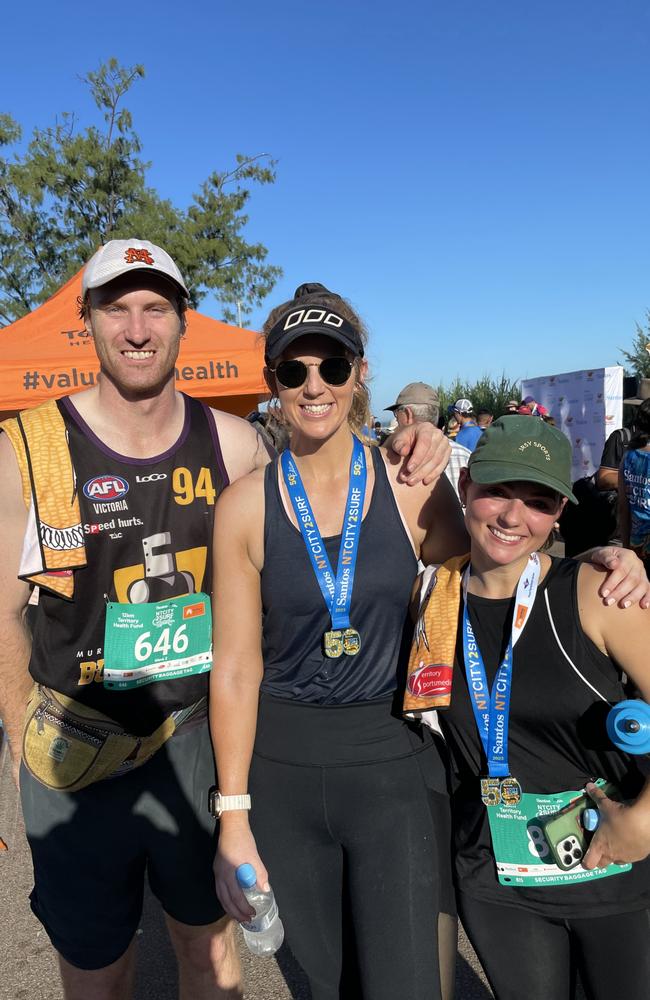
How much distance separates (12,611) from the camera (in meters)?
2.00

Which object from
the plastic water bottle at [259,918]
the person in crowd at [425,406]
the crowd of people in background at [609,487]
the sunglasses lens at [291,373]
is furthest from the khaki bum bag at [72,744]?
the person in crowd at [425,406]

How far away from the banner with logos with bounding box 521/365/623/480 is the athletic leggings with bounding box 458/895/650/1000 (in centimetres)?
1009

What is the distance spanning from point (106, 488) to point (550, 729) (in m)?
1.33

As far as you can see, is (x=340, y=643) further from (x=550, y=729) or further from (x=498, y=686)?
(x=550, y=729)

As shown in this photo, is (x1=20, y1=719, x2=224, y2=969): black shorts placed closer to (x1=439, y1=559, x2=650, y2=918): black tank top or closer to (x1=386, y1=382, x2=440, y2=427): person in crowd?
(x1=439, y1=559, x2=650, y2=918): black tank top

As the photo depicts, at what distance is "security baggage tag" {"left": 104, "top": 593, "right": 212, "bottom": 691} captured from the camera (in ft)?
6.38

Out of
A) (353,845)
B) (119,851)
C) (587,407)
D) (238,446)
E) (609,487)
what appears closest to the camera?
(353,845)

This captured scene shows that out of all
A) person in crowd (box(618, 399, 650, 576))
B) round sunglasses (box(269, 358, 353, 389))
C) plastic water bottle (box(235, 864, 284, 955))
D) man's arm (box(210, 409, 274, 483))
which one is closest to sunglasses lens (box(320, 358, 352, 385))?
round sunglasses (box(269, 358, 353, 389))

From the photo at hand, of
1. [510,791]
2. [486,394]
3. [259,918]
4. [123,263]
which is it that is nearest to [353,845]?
[259,918]

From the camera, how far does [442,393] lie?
3028cm

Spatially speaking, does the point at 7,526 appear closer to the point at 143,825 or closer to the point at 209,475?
the point at 209,475

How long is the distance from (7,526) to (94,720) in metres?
0.60

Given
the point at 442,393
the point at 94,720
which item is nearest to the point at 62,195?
the point at 442,393

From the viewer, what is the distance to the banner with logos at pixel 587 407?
10859 mm
